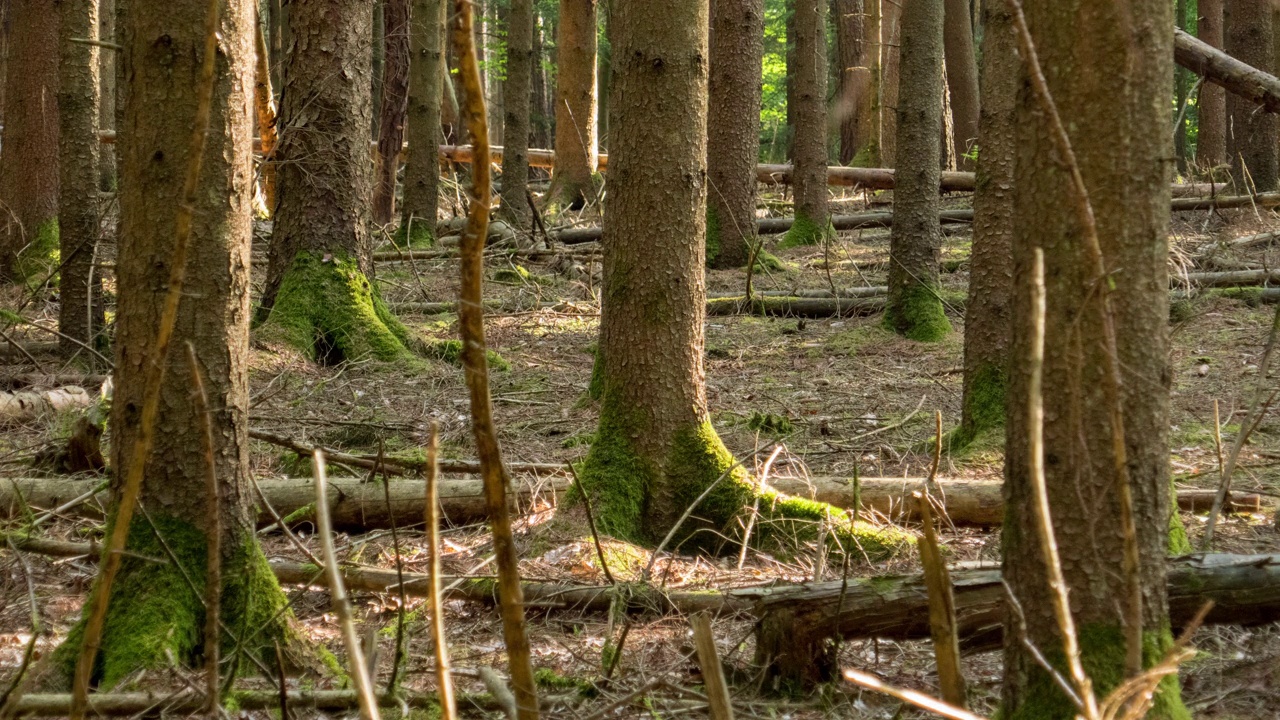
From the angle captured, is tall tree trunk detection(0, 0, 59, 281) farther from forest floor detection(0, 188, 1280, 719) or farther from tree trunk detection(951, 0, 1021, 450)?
tree trunk detection(951, 0, 1021, 450)

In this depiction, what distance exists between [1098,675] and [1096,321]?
784 mm

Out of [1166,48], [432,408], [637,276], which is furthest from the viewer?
[432,408]

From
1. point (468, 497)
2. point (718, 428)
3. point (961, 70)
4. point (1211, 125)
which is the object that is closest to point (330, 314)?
point (718, 428)

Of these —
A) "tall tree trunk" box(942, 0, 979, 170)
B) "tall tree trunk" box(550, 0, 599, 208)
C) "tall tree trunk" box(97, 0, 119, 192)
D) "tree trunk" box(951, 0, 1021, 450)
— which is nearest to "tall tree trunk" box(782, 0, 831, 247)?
"tall tree trunk" box(550, 0, 599, 208)

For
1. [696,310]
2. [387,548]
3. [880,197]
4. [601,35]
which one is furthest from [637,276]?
[601,35]

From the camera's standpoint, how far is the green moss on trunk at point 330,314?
7.85 m

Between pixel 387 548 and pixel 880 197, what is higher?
pixel 880 197

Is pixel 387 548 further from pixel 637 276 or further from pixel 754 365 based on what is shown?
pixel 754 365

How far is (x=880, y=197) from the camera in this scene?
18969mm

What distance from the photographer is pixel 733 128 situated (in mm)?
11938

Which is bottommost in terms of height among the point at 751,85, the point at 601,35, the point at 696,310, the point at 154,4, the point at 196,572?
the point at 196,572

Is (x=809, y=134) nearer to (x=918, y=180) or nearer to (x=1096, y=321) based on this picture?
(x=918, y=180)

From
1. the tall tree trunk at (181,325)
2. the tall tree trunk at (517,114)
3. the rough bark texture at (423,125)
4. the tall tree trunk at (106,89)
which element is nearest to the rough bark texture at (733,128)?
the tall tree trunk at (517,114)

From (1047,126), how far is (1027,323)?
422 mm
